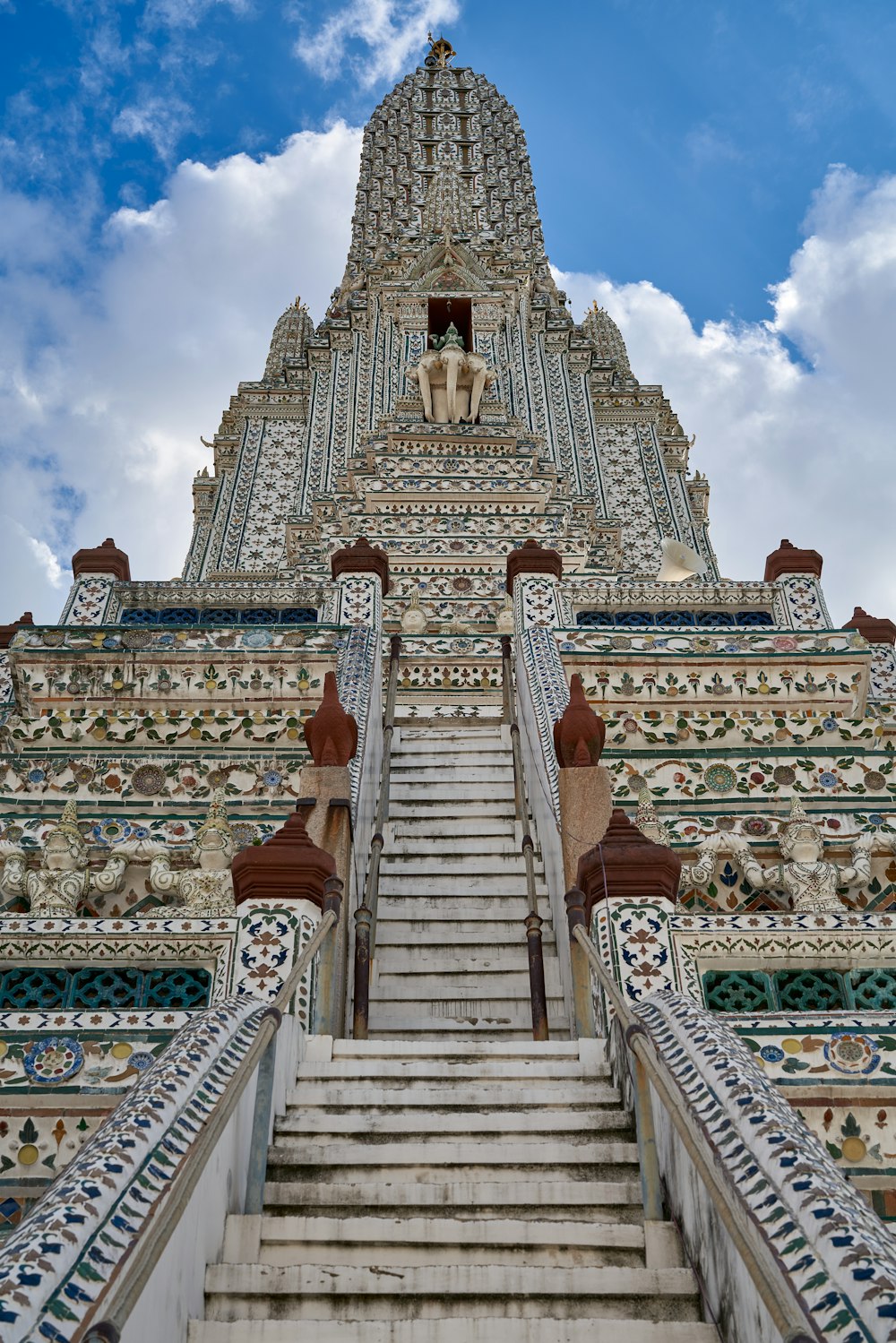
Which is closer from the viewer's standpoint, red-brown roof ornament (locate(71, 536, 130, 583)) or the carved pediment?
red-brown roof ornament (locate(71, 536, 130, 583))

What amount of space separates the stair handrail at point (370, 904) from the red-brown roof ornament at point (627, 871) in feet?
4.40

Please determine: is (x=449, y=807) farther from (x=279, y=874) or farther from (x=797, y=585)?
(x=797, y=585)

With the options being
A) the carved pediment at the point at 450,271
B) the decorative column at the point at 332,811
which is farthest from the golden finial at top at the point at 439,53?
the decorative column at the point at 332,811

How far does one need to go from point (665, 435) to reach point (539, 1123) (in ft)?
80.5

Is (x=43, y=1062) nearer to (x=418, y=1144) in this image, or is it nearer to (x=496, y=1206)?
(x=418, y=1144)

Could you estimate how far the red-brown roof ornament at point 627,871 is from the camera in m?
6.10

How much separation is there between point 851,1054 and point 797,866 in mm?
2848

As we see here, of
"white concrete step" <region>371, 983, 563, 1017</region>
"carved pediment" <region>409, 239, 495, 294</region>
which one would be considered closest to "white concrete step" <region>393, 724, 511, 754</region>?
"white concrete step" <region>371, 983, 563, 1017</region>

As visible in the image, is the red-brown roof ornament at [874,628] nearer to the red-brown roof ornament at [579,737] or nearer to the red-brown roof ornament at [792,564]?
the red-brown roof ornament at [792,564]

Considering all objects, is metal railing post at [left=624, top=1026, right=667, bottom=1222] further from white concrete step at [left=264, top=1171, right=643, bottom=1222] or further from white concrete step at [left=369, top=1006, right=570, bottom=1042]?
white concrete step at [left=369, top=1006, right=570, bottom=1042]

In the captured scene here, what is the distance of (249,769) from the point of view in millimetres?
9555

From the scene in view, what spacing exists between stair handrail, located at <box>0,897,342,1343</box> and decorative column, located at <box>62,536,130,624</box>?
793 centimetres

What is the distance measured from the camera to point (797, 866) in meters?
7.87

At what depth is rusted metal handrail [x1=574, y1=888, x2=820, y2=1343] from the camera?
2693 millimetres
